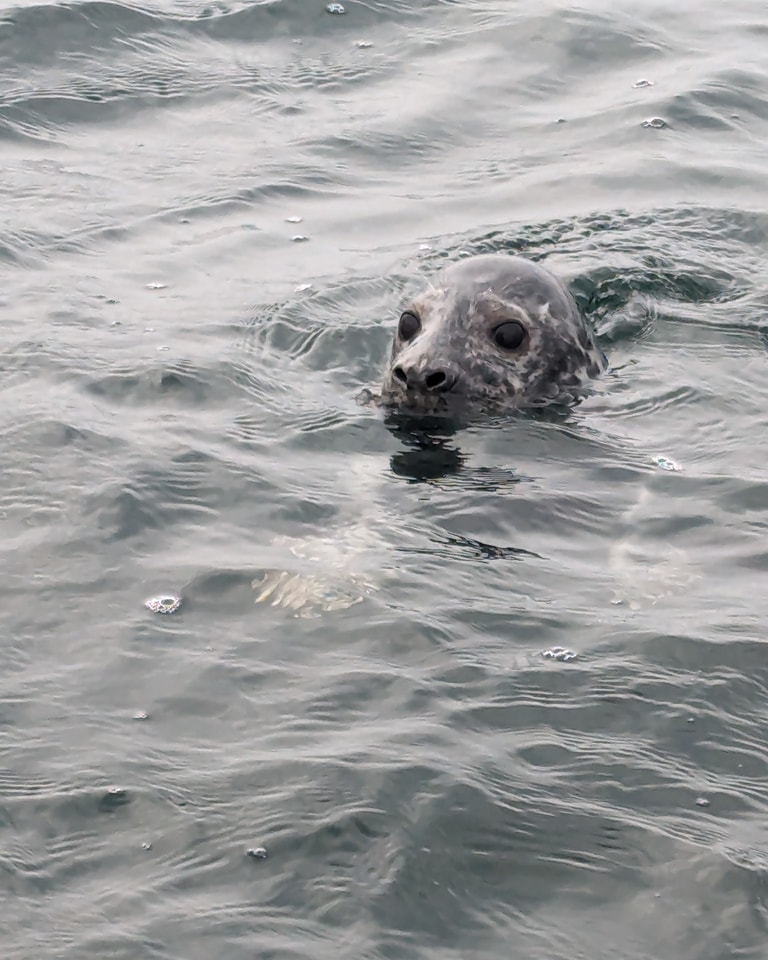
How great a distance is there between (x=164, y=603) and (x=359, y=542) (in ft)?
2.93

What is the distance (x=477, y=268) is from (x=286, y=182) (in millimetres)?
3562

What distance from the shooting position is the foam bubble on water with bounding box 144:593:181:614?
601cm

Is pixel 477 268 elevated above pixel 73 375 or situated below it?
above

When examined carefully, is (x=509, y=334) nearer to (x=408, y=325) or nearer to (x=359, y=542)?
(x=408, y=325)

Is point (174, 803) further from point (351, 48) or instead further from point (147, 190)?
point (351, 48)

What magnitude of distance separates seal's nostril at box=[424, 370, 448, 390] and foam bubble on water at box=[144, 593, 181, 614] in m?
1.95

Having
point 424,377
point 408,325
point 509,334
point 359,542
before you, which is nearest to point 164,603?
point 359,542

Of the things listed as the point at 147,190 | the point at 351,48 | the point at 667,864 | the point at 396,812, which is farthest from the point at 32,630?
the point at 351,48

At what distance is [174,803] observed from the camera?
4.87 m

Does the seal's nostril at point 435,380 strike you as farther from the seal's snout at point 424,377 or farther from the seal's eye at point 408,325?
the seal's eye at point 408,325

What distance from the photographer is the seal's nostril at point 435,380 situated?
299 inches

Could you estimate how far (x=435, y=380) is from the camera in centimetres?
761

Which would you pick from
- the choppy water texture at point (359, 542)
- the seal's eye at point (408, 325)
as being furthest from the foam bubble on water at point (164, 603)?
the seal's eye at point (408, 325)

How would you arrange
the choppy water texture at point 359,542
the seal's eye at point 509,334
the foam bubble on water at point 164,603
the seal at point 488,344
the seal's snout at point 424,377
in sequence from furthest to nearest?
1. the seal's eye at point 509,334
2. the seal at point 488,344
3. the seal's snout at point 424,377
4. the foam bubble on water at point 164,603
5. the choppy water texture at point 359,542
